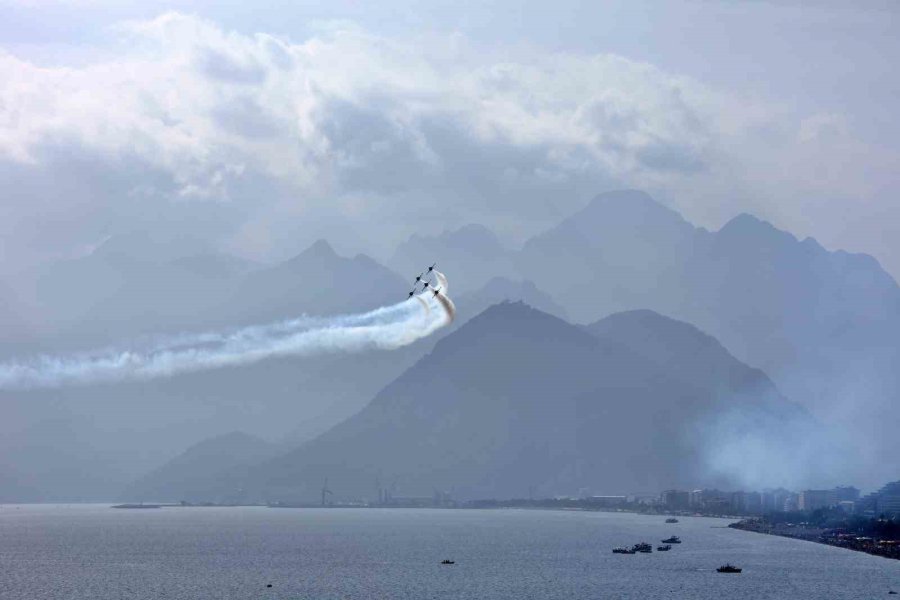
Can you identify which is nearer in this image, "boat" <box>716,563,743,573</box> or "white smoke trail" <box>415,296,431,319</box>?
"white smoke trail" <box>415,296,431,319</box>

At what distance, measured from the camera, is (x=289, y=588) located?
175m

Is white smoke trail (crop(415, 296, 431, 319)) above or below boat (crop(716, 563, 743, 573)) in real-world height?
above

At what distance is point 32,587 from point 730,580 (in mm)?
84444

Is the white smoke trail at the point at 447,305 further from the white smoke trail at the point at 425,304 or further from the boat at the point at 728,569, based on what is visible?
the boat at the point at 728,569

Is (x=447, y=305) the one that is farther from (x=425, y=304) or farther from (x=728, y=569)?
(x=728, y=569)

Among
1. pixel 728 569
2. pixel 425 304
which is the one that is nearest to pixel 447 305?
pixel 425 304

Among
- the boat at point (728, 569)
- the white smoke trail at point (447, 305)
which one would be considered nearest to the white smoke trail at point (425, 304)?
the white smoke trail at point (447, 305)

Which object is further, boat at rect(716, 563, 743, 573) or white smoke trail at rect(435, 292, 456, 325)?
boat at rect(716, 563, 743, 573)

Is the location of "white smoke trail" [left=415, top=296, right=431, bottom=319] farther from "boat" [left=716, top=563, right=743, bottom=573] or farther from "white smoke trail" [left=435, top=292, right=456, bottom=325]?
"boat" [left=716, top=563, right=743, bottom=573]

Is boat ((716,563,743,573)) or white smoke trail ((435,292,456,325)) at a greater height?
white smoke trail ((435,292,456,325))

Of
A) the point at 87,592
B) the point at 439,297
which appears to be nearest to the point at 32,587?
the point at 87,592

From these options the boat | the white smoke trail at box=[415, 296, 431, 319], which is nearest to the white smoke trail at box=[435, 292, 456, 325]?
the white smoke trail at box=[415, 296, 431, 319]

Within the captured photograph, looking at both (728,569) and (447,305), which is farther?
(728,569)

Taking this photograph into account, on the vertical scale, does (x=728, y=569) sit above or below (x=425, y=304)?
below
